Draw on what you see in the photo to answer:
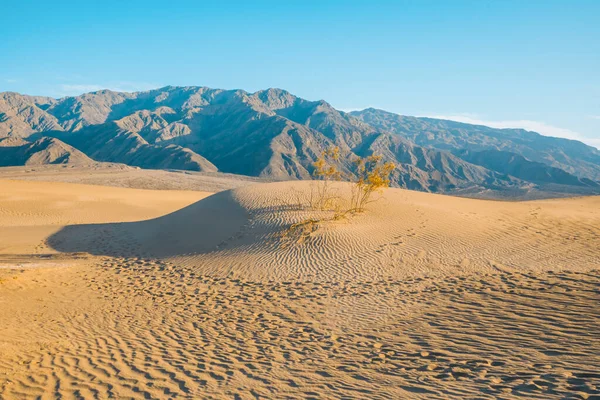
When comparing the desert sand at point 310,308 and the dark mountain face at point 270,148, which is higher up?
the dark mountain face at point 270,148

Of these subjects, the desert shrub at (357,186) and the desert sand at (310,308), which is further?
the desert shrub at (357,186)

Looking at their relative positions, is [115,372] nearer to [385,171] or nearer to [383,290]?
[383,290]

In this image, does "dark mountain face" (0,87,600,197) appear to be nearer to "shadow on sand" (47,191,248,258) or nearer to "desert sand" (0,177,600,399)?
"shadow on sand" (47,191,248,258)

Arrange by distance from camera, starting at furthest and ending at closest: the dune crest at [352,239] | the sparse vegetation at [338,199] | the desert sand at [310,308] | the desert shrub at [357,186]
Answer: the desert shrub at [357,186] → the sparse vegetation at [338,199] → the dune crest at [352,239] → the desert sand at [310,308]

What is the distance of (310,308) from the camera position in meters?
8.63

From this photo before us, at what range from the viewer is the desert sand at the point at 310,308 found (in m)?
5.11

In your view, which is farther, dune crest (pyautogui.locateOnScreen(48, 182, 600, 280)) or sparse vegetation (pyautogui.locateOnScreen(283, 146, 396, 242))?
sparse vegetation (pyautogui.locateOnScreen(283, 146, 396, 242))

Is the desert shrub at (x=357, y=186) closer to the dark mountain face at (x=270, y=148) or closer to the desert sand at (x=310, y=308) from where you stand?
the desert sand at (x=310, y=308)

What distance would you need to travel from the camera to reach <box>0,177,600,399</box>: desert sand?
5.11m

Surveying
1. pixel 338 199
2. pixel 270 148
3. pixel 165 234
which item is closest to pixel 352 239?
pixel 338 199

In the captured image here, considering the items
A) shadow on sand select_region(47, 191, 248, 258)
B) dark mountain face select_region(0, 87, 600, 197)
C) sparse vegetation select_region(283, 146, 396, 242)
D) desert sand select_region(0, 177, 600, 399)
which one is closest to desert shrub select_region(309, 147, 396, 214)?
sparse vegetation select_region(283, 146, 396, 242)

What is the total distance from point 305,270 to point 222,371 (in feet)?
20.5

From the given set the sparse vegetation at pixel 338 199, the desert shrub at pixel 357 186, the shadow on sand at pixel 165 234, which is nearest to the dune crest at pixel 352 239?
the shadow on sand at pixel 165 234

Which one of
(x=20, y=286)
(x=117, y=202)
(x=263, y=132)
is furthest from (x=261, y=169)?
(x=20, y=286)
